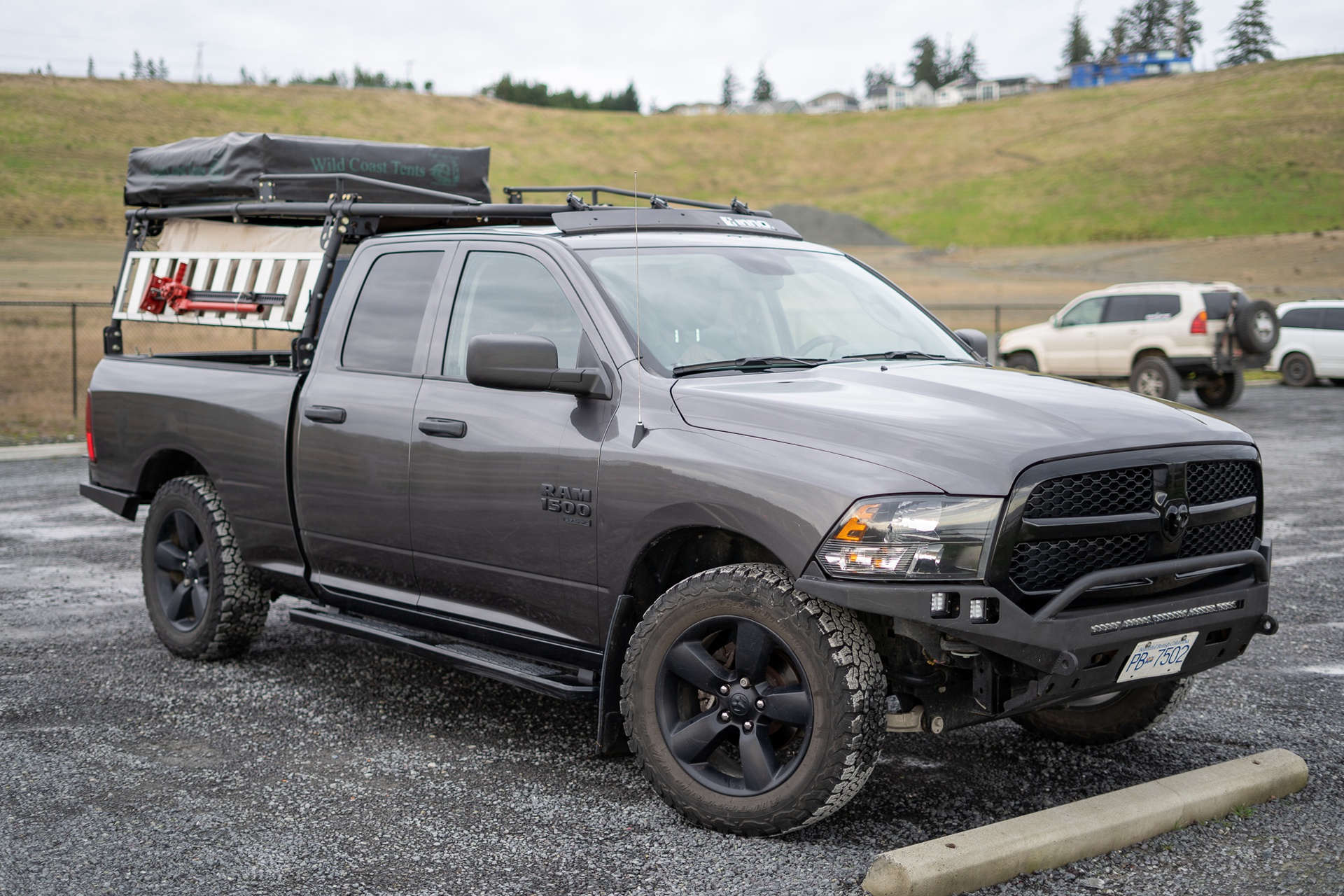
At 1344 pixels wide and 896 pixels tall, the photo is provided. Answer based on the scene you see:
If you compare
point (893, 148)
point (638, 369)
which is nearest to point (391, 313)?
point (638, 369)

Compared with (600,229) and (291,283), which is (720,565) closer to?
(600,229)

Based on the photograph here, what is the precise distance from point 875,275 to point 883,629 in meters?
2.11

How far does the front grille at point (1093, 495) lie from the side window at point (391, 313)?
2.68 metres

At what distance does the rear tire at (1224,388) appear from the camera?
803 inches

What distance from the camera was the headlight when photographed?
3559 mm

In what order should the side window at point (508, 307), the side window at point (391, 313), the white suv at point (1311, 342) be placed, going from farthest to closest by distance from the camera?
the white suv at point (1311, 342), the side window at point (391, 313), the side window at point (508, 307)

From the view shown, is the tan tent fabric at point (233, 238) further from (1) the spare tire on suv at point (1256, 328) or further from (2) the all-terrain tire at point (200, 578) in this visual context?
(1) the spare tire on suv at point (1256, 328)

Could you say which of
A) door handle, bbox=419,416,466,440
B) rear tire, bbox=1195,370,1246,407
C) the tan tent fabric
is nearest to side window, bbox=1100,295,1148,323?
rear tire, bbox=1195,370,1246,407

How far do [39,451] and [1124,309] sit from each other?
16.5 meters

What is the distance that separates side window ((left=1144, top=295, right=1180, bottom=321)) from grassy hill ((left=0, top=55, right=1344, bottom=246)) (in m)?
52.7

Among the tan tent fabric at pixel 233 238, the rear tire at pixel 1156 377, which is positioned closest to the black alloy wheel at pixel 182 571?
the tan tent fabric at pixel 233 238

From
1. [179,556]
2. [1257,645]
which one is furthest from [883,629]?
[179,556]

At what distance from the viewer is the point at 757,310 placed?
493cm

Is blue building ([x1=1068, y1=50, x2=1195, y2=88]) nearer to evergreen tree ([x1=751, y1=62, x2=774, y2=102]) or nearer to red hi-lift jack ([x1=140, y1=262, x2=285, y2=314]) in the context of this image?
evergreen tree ([x1=751, y1=62, x2=774, y2=102])
